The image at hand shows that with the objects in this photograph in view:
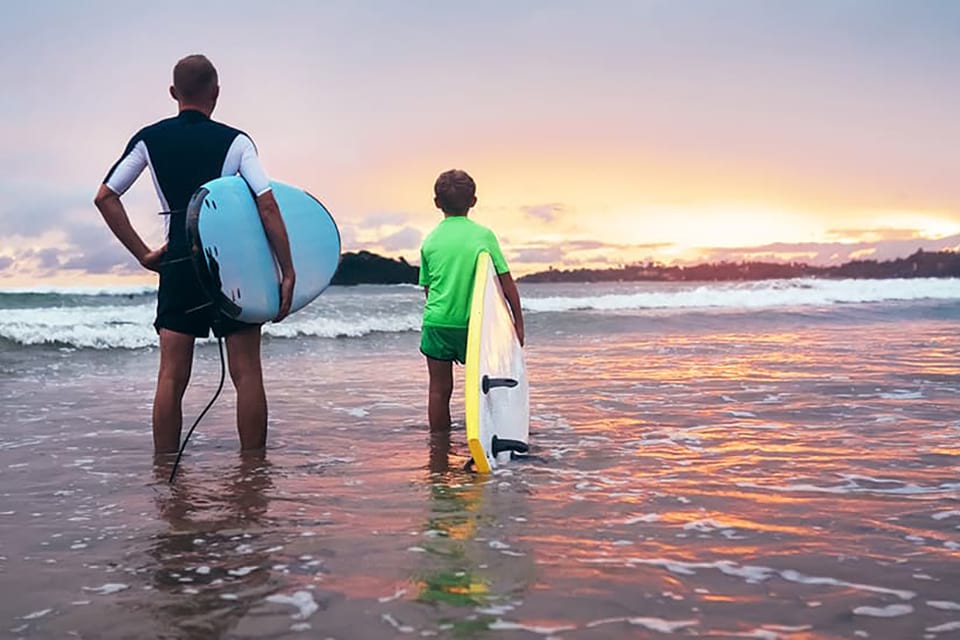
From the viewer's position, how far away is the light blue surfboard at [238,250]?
4.22m

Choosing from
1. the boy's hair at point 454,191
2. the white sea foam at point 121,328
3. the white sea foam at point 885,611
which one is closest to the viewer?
the white sea foam at point 885,611

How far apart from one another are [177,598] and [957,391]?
6070mm

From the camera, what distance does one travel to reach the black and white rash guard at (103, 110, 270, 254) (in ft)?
14.3

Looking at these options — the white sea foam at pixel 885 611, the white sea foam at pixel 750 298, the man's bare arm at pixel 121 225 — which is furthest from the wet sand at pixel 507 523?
the white sea foam at pixel 750 298

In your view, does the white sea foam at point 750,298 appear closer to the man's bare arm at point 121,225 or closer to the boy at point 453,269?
the boy at point 453,269

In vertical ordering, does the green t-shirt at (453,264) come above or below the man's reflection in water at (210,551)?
above

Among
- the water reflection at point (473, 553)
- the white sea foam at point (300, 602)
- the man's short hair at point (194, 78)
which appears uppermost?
the man's short hair at point (194, 78)

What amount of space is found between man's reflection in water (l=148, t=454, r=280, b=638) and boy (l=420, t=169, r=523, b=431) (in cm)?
124

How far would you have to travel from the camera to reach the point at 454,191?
16.6 ft

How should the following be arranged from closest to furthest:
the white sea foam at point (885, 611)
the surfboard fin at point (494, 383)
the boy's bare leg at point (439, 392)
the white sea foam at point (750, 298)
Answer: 1. the white sea foam at point (885, 611)
2. the surfboard fin at point (494, 383)
3. the boy's bare leg at point (439, 392)
4. the white sea foam at point (750, 298)

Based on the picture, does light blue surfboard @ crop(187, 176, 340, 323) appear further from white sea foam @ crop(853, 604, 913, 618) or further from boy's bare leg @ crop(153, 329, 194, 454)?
white sea foam @ crop(853, 604, 913, 618)

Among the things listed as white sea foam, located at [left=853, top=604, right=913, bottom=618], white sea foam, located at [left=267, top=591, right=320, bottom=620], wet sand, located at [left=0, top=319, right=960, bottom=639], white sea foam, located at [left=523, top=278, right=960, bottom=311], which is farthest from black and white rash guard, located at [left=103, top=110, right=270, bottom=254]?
white sea foam, located at [left=523, top=278, right=960, bottom=311]

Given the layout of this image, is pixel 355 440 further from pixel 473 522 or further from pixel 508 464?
pixel 473 522

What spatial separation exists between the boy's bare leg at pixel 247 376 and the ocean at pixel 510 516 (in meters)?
0.22
